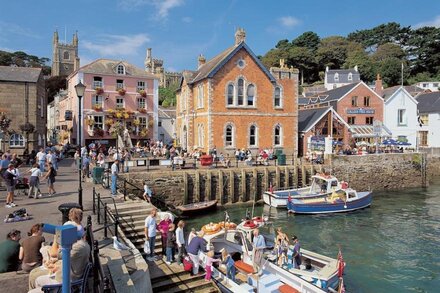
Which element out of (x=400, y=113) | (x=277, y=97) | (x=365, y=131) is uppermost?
(x=277, y=97)

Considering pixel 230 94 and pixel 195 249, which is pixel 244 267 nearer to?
pixel 195 249

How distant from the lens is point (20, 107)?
1107 inches

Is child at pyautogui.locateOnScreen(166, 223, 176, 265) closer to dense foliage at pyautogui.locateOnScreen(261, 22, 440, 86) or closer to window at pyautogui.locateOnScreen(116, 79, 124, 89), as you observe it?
window at pyautogui.locateOnScreen(116, 79, 124, 89)

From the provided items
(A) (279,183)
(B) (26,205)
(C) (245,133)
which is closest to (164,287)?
(B) (26,205)

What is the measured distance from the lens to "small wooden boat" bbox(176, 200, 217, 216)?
21.9 metres

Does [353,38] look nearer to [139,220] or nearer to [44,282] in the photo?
[139,220]

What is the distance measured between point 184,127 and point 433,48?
77.3 meters

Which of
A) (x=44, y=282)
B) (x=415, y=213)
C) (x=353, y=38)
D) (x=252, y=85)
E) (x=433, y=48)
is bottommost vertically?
(x=415, y=213)

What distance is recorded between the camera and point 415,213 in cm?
2392

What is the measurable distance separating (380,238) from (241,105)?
18.1 m

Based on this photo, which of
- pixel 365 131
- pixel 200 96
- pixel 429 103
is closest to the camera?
pixel 200 96

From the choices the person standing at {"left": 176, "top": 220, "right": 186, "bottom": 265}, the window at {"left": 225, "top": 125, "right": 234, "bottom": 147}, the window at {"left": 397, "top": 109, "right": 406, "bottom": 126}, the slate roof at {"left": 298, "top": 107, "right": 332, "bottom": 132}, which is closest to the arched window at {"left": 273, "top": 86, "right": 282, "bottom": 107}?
the slate roof at {"left": 298, "top": 107, "right": 332, "bottom": 132}

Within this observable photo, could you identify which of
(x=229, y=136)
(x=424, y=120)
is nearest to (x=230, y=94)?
(x=229, y=136)

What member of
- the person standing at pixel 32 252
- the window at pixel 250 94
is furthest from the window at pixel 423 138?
the person standing at pixel 32 252
